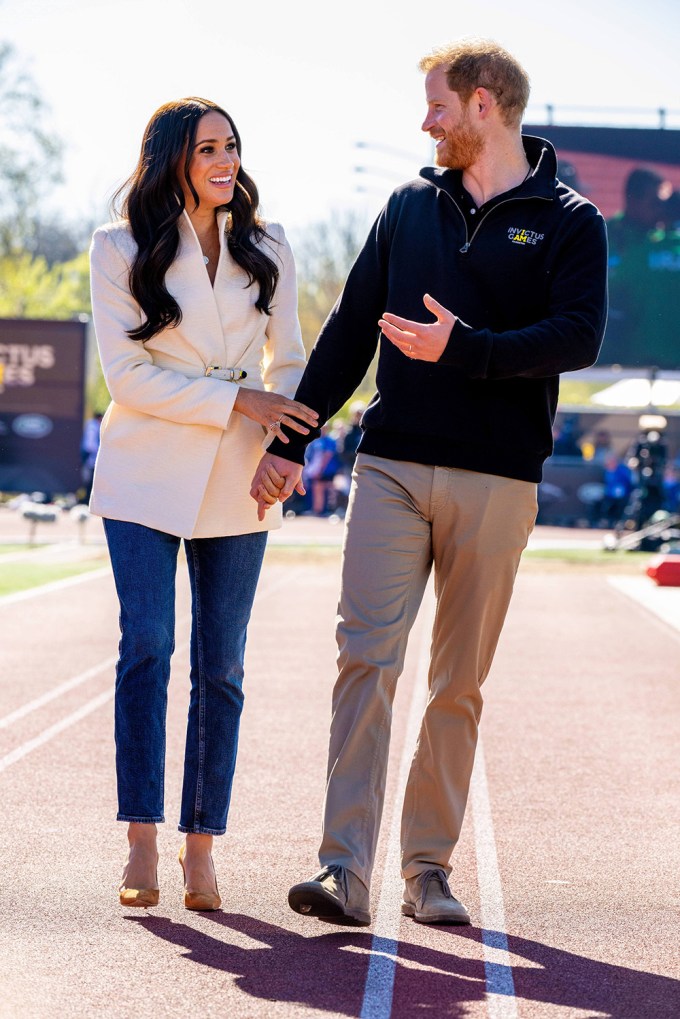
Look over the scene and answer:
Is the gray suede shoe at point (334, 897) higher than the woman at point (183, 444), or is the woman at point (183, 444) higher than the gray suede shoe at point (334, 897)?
the woman at point (183, 444)

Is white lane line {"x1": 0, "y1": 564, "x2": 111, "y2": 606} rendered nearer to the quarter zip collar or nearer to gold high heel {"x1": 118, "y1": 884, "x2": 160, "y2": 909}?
gold high heel {"x1": 118, "y1": 884, "x2": 160, "y2": 909}

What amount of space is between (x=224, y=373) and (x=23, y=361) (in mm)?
29934

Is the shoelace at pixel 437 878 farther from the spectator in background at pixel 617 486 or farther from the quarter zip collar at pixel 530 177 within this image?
the spectator in background at pixel 617 486

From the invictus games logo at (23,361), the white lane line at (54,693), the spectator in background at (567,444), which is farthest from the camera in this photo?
the invictus games logo at (23,361)

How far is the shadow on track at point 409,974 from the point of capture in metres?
3.59

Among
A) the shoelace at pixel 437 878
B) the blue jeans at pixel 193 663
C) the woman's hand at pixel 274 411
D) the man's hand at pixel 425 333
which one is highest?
the man's hand at pixel 425 333

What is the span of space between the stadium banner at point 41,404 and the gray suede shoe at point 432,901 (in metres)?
29.2

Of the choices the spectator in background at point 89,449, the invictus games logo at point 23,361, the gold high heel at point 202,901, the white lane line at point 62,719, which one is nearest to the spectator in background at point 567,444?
the spectator in background at point 89,449

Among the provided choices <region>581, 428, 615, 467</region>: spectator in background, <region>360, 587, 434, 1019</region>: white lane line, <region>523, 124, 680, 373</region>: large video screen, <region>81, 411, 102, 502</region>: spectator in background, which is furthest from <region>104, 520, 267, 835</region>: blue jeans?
<region>581, 428, 615, 467</region>: spectator in background

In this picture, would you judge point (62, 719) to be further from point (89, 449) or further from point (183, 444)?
point (89, 449)

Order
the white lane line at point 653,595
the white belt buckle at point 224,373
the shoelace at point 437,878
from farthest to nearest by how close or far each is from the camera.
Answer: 1. the white lane line at point 653,595
2. the white belt buckle at point 224,373
3. the shoelace at point 437,878

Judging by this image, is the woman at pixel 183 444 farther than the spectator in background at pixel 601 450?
No

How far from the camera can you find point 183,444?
4.41m

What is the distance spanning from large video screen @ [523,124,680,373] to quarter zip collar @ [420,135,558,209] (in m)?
23.0
